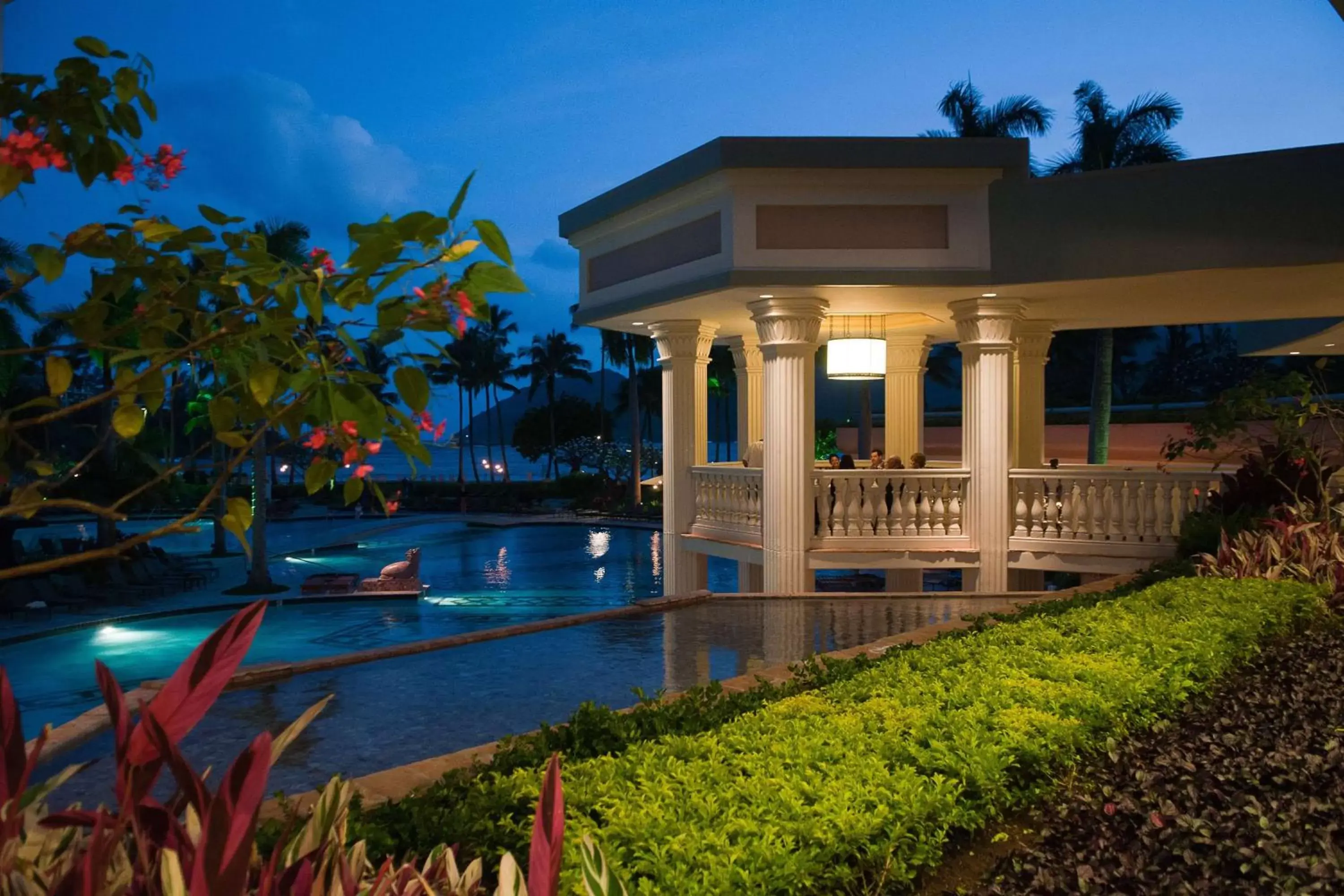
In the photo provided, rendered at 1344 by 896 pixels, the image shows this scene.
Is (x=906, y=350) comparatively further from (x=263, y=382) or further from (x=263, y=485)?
(x=263, y=485)

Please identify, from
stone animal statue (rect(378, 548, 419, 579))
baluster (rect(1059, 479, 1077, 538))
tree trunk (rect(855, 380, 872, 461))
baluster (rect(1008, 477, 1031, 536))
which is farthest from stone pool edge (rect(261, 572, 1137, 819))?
tree trunk (rect(855, 380, 872, 461))

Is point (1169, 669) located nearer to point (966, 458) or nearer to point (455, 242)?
point (455, 242)

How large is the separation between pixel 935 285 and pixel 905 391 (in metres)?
4.64

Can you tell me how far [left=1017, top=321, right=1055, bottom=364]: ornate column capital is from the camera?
13.6m

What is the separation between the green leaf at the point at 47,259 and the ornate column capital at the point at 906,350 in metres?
13.3

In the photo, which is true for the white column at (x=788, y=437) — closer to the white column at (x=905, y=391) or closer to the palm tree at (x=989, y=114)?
the white column at (x=905, y=391)

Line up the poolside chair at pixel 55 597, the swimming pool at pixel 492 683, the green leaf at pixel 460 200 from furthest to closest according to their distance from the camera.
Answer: the poolside chair at pixel 55 597 → the swimming pool at pixel 492 683 → the green leaf at pixel 460 200

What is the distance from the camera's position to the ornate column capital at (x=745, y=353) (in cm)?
1488

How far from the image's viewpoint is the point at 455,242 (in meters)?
1.73

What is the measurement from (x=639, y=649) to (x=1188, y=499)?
6.79m

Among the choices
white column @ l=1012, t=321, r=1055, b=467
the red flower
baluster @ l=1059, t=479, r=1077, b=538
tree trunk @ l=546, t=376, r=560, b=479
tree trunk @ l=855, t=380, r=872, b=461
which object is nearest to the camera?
the red flower

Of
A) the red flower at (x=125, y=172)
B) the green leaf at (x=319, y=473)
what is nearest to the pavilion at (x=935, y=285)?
the red flower at (x=125, y=172)

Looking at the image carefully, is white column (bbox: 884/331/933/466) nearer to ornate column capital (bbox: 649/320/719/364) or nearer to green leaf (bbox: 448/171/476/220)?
ornate column capital (bbox: 649/320/719/364)

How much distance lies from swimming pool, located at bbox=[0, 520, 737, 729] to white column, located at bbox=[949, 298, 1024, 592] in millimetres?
6163
